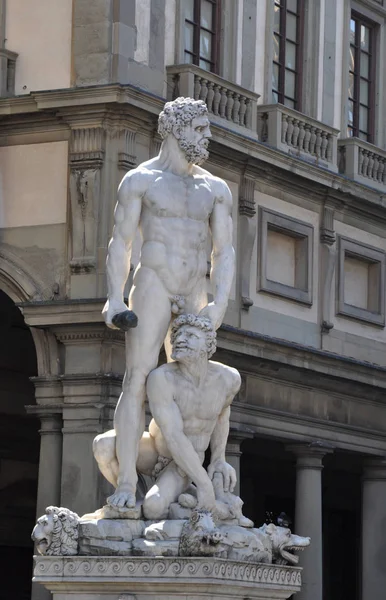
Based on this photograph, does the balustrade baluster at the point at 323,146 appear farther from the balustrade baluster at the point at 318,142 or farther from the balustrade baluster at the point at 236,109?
the balustrade baluster at the point at 236,109

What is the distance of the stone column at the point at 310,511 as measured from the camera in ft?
109

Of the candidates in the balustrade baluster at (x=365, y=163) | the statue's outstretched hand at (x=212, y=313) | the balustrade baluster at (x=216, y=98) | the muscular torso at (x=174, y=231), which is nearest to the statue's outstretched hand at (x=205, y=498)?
the statue's outstretched hand at (x=212, y=313)

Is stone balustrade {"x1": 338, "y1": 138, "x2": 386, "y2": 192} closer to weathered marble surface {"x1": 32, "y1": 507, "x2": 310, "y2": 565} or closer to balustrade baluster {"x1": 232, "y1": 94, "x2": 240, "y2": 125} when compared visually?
balustrade baluster {"x1": 232, "y1": 94, "x2": 240, "y2": 125}

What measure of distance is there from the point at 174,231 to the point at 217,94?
14.9 m

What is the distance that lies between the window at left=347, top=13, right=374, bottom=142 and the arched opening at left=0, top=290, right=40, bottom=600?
22.1ft

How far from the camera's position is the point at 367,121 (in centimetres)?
3691

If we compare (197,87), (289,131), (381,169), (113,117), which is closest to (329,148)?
(289,131)

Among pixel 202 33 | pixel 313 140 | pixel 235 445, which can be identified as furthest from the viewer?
pixel 313 140

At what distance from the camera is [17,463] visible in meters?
34.5

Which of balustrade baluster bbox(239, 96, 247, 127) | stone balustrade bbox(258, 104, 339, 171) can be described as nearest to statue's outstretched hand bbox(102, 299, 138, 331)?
balustrade baluster bbox(239, 96, 247, 127)

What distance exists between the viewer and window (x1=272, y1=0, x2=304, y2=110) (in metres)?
34.3

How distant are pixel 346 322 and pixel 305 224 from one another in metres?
1.97

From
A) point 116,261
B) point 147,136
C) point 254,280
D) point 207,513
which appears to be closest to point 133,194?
point 116,261

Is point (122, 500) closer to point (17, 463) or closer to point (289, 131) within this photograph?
point (289, 131)
